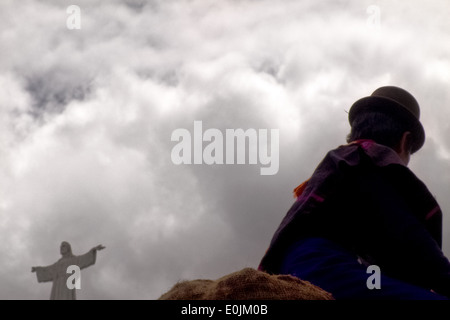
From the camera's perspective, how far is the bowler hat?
3.13m

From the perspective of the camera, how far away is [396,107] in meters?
3.13

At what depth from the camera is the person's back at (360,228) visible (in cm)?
228

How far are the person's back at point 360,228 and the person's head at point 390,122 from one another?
28 cm

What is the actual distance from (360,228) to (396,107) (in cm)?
95

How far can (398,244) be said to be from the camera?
7.81ft

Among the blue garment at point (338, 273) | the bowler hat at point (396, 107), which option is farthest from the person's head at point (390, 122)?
the blue garment at point (338, 273)

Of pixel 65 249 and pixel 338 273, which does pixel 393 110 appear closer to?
pixel 338 273

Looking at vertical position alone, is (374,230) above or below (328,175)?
below

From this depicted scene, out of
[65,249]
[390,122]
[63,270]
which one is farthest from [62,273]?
[390,122]

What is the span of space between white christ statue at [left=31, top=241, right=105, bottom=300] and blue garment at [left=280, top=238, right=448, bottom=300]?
39.7 ft
